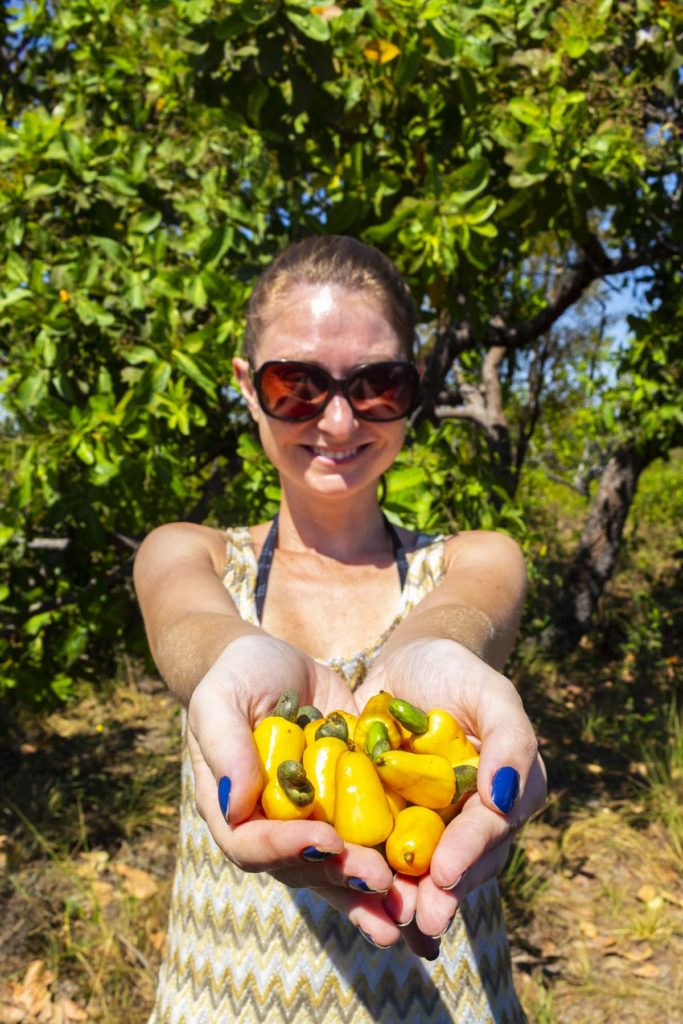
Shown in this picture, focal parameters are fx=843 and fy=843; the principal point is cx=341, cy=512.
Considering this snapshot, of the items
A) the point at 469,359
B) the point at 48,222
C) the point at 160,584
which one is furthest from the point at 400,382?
the point at 469,359

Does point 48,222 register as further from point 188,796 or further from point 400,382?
point 188,796

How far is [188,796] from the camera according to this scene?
1.71 meters

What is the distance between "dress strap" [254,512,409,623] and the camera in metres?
1.86

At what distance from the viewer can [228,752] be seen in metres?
1.16

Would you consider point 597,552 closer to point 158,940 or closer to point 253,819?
point 158,940

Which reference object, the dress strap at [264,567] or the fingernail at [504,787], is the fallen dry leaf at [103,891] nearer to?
the dress strap at [264,567]

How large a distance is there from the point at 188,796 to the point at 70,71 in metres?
3.54

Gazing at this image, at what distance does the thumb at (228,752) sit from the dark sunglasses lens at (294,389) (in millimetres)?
751

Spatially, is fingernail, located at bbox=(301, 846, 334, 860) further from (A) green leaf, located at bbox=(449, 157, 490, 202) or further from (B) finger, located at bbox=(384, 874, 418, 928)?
(A) green leaf, located at bbox=(449, 157, 490, 202)

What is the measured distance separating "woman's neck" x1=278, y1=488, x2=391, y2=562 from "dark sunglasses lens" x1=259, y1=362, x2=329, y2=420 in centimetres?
23

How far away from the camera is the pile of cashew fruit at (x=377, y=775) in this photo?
4.08 feet

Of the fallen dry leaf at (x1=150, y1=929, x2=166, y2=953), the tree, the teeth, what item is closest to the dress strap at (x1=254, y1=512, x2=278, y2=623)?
the teeth

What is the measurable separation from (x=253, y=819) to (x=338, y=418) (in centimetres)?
87

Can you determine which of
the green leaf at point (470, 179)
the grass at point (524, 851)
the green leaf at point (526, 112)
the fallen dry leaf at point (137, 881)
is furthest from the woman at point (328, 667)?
the fallen dry leaf at point (137, 881)
